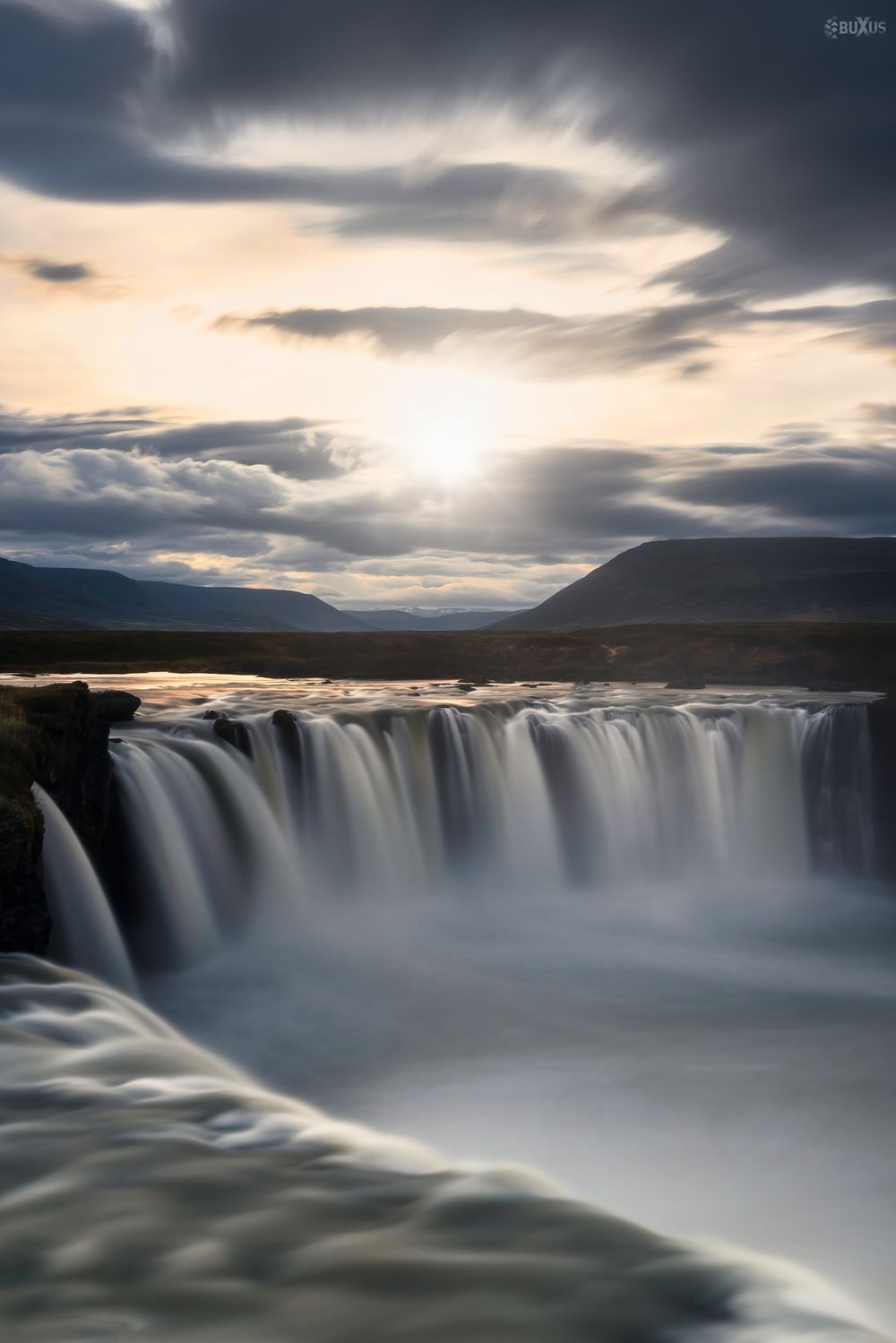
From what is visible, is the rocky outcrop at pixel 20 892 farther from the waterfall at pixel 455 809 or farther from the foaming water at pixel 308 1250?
the foaming water at pixel 308 1250

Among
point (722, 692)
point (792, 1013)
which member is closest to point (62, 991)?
point (792, 1013)

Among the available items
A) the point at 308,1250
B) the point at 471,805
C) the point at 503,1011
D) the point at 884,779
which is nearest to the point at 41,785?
the point at 503,1011

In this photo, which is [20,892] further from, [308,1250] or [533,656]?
[533,656]

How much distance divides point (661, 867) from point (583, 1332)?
72.7ft

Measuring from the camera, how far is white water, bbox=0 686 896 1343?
536cm

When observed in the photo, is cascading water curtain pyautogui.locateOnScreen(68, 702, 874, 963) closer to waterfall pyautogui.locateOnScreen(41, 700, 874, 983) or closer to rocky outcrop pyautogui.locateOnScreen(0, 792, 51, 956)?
waterfall pyautogui.locateOnScreen(41, 700, 874, 983)

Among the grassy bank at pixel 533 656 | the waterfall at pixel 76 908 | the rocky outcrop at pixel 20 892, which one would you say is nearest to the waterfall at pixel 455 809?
the waterfall at pixel 76 908

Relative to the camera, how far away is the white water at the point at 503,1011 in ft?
17.6

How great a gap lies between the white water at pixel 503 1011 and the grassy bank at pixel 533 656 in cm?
1541

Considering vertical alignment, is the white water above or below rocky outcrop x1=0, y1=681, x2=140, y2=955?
below

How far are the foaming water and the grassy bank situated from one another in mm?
41685

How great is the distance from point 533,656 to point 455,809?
1553 inches

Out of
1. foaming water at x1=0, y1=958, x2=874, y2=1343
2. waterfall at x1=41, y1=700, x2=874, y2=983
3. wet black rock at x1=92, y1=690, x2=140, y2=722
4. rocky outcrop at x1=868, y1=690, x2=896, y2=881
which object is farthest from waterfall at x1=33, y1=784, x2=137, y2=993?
rocky outcrop at x1=868, y1=690, x2=896, y2=881

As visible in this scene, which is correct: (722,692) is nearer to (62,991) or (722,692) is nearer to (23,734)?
(23,734)
